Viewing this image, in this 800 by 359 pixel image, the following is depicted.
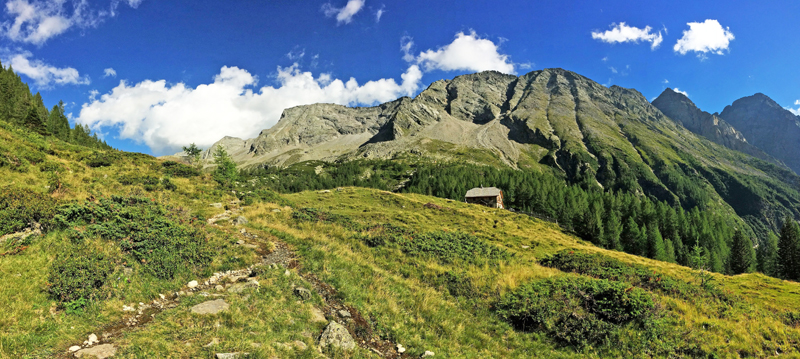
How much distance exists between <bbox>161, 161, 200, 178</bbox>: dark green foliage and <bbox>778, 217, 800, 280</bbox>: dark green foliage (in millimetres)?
124596

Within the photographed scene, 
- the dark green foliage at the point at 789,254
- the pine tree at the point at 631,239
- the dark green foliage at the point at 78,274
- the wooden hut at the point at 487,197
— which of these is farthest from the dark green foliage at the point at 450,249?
the dark green foliage at the point at 789,254

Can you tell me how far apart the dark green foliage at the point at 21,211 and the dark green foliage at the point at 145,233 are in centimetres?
38

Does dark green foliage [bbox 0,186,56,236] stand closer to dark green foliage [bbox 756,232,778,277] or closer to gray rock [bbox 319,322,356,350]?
gray rock [bbox 319,322,356,350]

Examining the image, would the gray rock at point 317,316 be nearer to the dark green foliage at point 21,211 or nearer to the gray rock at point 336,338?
the gray rock at point 336,338

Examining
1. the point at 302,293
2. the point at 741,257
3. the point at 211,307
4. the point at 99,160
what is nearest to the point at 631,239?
the point at 741,257

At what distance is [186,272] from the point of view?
12.0 m

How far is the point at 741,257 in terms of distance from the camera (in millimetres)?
78562

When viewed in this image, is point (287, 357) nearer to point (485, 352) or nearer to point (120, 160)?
point (485, 352)

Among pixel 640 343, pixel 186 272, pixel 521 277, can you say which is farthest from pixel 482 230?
pixel 186 272

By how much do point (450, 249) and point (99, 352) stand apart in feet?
64.2

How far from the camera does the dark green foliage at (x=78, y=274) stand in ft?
28.1

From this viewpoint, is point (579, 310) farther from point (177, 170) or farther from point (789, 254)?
point (789, 254)

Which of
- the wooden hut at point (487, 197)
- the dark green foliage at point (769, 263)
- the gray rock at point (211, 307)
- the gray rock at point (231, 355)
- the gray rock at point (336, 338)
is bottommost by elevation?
the dark green foliage at point (769, 263)

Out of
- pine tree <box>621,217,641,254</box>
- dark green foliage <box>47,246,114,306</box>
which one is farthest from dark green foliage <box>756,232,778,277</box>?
dark green foliage <box>47,246,114,306</box>
